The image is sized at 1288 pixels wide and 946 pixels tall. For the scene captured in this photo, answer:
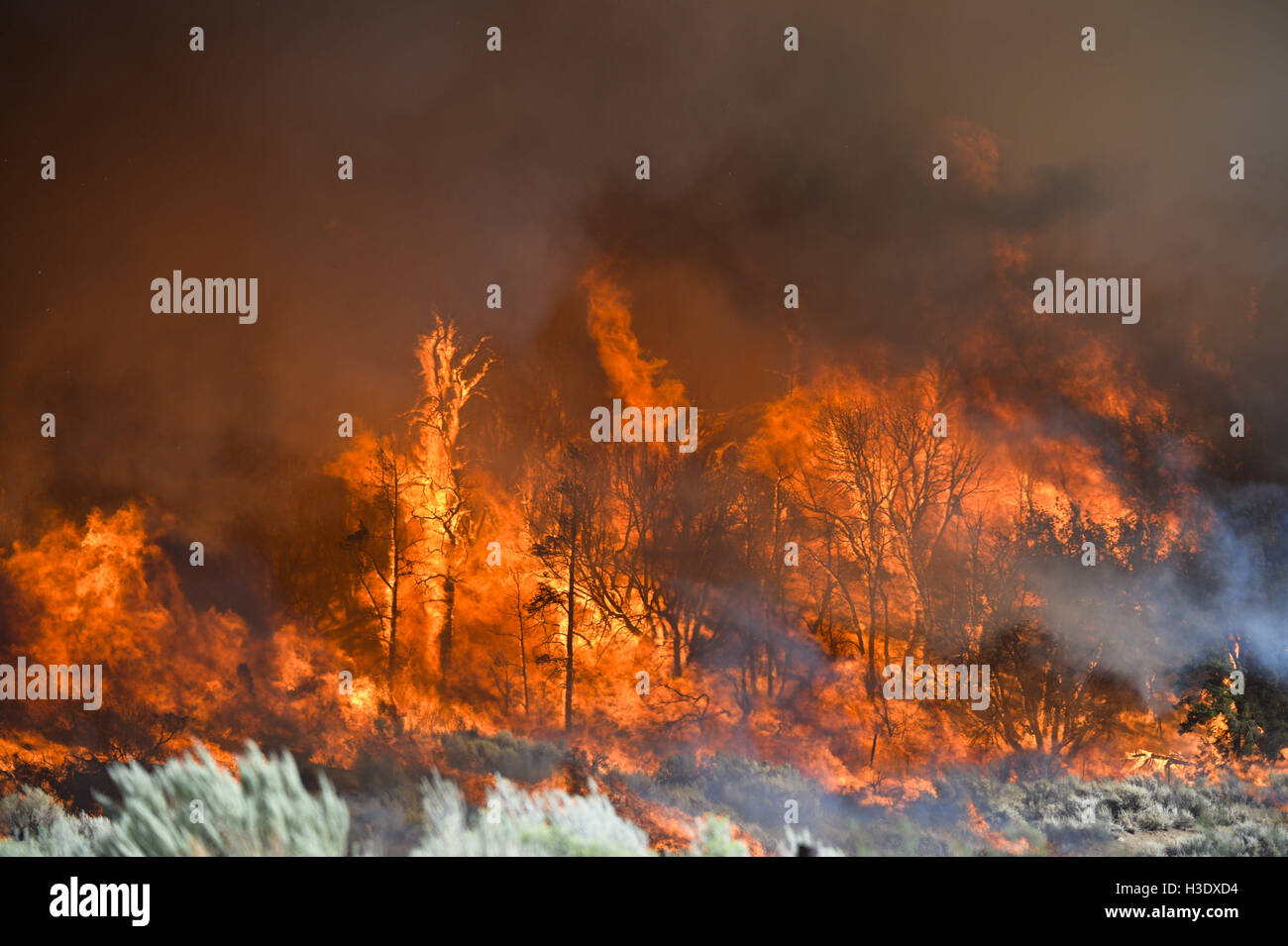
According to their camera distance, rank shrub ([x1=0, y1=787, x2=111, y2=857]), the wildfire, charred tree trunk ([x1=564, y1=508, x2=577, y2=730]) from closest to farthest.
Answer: the wildfire → charred tree trunk ([x1=564, y1=508, x2=577, y2=730]) → shrub ([x1=0, y1=787, x2=111, y2=857])

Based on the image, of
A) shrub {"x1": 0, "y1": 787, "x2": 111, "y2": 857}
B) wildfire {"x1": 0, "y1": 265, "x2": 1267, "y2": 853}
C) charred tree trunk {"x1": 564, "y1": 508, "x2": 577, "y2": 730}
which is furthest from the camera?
shrub {"x1": 0, "y1": 787, "x2": 111, "y2": 857}

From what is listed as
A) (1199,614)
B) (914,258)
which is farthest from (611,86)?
(1199,614)

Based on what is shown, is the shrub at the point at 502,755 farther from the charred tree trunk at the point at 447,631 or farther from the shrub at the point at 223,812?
the shrub at the point at 223,812

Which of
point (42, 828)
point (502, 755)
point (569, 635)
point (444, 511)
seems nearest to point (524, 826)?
point (502, 755)

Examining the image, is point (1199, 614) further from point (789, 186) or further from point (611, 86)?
point (611, 86)

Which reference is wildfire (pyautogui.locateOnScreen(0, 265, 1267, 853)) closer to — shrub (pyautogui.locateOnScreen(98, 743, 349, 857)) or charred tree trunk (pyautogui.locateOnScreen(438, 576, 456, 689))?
charred tree trunk (pyautogui.locateOnScreen(438, 576, 456, 689))

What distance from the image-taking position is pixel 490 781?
5113 mm

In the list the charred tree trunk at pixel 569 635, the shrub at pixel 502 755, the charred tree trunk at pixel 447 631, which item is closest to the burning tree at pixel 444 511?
the charred tree trunk at pixel 447 631

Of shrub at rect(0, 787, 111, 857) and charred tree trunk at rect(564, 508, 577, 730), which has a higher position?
charred tree trunk at rect(564, 508, 577, 730)

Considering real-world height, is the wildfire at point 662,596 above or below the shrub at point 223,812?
above

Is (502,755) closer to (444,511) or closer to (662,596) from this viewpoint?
(662,596)

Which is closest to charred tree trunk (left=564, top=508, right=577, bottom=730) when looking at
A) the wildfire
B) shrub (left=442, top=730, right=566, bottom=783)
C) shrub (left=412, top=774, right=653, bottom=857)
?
the wildfire

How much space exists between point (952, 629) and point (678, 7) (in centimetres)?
388

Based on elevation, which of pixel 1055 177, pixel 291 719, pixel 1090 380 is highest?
pixel 1055 177
